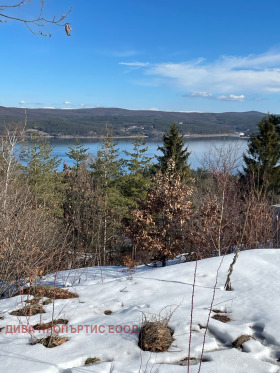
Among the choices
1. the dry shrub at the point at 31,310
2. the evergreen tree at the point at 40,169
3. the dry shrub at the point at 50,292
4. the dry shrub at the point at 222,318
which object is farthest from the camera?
the evergreen tree at the point at 40,169

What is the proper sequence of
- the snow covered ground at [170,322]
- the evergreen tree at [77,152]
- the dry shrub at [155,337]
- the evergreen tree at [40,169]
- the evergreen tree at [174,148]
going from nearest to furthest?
the snow covered ground at [170,322], the dry shrub at [155,337], the evergreen tree at [40,169], the evergreen tree at [174,148], the evergreen tree at [77,152]

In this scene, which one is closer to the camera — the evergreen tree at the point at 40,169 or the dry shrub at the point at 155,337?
the dry shrub at the point at 155,337

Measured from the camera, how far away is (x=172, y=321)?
4285mm

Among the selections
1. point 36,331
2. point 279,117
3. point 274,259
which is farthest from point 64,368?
point 279,117

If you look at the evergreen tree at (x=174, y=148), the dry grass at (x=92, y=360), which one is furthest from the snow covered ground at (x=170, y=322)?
the evergreen tree at (x=174, y=148)

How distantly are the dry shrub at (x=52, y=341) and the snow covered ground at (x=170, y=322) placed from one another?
0.25ft

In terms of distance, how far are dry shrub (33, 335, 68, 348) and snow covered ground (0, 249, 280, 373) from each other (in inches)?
3.0

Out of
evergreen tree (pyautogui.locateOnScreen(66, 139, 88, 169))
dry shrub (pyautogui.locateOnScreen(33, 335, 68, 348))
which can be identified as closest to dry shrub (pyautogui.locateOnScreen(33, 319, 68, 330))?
dry shrub (pyautogui.locateOnScreen(33, 335, 68, 348))

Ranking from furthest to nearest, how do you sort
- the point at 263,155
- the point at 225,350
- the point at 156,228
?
the point at 263,155 < the point at 156,228 < the point at 225,350

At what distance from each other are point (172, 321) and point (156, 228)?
6.38 m

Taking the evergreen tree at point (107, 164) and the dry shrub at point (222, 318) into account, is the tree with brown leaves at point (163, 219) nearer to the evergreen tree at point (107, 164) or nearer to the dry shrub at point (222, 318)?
the dry shrub at point (222, 318)

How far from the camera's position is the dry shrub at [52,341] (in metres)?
3.76

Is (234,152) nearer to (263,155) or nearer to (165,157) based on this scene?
(263,155)

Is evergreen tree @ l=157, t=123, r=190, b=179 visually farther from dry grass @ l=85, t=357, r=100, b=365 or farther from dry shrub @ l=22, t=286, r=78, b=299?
dry grass @ l=85, t=357, r=100, b=365
